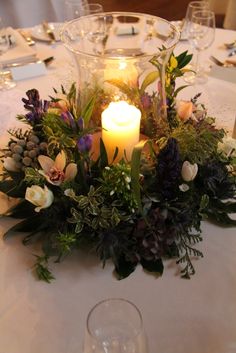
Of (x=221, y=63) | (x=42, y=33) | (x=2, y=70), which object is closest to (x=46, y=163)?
(x=2, y=70)

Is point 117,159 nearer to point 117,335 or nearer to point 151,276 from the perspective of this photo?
point 151,276

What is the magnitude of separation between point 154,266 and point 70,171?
8.9 inches

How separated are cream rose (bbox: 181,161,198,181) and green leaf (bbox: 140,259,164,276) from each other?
0.52ft

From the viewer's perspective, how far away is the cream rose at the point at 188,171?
0.69m

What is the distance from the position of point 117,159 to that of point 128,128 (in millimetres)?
64

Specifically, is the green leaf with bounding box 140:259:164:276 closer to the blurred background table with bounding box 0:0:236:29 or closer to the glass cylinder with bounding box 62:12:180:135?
the glass cylinder with bounding box 62:12:180:135

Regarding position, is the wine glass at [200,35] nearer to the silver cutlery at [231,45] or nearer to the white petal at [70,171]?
the silver cutlery at [231,45]

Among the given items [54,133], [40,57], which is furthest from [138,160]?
[40,57]

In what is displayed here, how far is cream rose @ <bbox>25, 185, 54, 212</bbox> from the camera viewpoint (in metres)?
0.67

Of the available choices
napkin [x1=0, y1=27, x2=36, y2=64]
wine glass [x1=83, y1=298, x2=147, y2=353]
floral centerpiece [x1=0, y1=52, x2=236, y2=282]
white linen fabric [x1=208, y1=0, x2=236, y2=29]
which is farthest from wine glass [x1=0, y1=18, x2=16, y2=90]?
white linen fabric [x1=208, y1=0, x2=236, y2=29]

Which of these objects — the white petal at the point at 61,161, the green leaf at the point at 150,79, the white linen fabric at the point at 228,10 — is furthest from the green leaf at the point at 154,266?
the white linen fabric at the point at 228,10

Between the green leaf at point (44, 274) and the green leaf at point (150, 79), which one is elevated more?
the green leaf at point (150, 79)

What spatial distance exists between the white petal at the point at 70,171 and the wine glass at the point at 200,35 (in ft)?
2.32

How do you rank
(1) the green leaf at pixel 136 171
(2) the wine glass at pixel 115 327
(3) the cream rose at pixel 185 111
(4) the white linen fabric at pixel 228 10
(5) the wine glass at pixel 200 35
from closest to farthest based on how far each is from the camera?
(2) the wine glass at pixel 115 327
(1) the green leaf at pixel 136 171
(3) the cream rose at pixel 185 111
(5) the wine glass at pixel 200 35
(4) the white linen fabric at pixel 228 10
